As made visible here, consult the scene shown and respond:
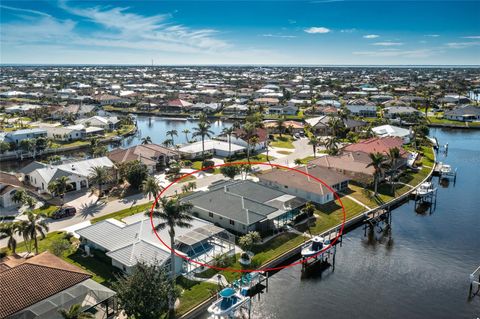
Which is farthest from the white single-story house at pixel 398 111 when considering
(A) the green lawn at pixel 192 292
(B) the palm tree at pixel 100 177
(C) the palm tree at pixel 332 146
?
(A) the green lawn at pixel 192 292

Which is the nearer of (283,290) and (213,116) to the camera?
(283,290)

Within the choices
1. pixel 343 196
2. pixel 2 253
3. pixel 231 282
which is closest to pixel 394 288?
pixel 231 282

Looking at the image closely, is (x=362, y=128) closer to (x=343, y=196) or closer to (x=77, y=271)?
(x=343, y=196)

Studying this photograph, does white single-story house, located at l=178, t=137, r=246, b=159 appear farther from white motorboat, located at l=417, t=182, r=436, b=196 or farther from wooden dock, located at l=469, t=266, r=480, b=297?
wooden dock, located at l=469, t=266, r=480, b=297

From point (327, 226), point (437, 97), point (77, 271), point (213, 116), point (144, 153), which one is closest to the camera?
point (77, 271)

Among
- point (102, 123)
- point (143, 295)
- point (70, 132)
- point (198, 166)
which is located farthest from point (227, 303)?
point (102, 123)

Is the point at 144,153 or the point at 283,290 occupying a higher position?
the point at 144,153

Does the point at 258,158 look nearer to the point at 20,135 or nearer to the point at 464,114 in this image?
the point at 20,135

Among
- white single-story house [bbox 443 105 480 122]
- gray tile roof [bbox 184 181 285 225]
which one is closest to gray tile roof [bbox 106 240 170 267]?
gray tile roof [bbox 184 181 285 225]
